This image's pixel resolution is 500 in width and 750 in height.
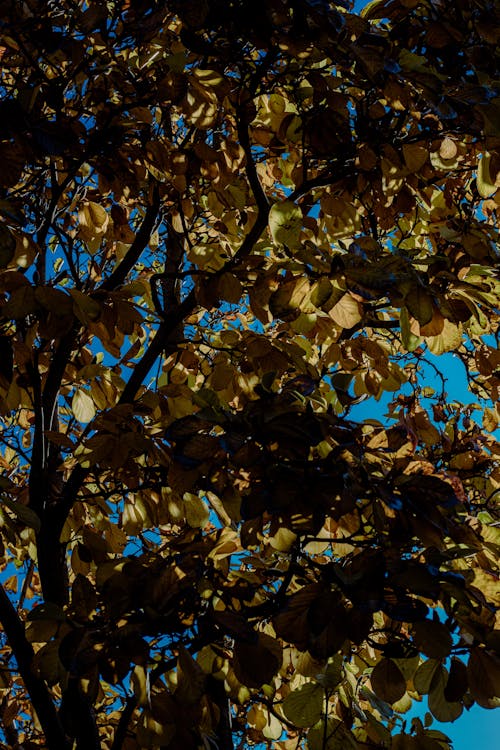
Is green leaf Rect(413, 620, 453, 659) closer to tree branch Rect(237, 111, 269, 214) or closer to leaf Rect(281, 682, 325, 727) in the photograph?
leaf Rect(281, 682, 325, 727)

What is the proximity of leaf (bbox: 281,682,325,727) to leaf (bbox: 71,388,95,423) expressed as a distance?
1.38 metres

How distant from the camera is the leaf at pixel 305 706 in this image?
1.89m

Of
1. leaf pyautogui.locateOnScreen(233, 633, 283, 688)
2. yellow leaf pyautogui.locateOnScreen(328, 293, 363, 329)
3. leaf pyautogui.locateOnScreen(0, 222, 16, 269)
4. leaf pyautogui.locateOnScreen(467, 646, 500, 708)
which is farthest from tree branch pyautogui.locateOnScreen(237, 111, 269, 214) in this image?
leaf pyautogui.locateOnScreen(467, 646, 500, 708)

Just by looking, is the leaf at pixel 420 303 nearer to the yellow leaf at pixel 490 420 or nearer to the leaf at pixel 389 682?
the leaf at pixel 389 682

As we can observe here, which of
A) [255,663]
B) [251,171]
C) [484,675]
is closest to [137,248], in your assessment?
[251,171]

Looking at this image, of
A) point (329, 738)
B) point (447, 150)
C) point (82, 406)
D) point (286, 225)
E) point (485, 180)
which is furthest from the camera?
point (82, 406)

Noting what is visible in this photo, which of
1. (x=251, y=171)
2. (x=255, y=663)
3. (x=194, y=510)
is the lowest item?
(x=255, y=663)

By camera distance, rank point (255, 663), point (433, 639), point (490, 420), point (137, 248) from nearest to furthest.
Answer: point (433, 639) → point (255, 663) → point (137, 248) → point (490, 420)

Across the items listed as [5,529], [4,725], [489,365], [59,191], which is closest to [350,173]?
[489,365]

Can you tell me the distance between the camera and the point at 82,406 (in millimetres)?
2779

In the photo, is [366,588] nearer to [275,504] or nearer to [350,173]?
[275,504]

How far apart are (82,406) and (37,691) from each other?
1127 millimetres

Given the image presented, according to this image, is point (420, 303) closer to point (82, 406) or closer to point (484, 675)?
point (484, 675)

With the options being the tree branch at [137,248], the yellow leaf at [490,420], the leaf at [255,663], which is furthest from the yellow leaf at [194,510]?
the yellow leaf at [490,420]
